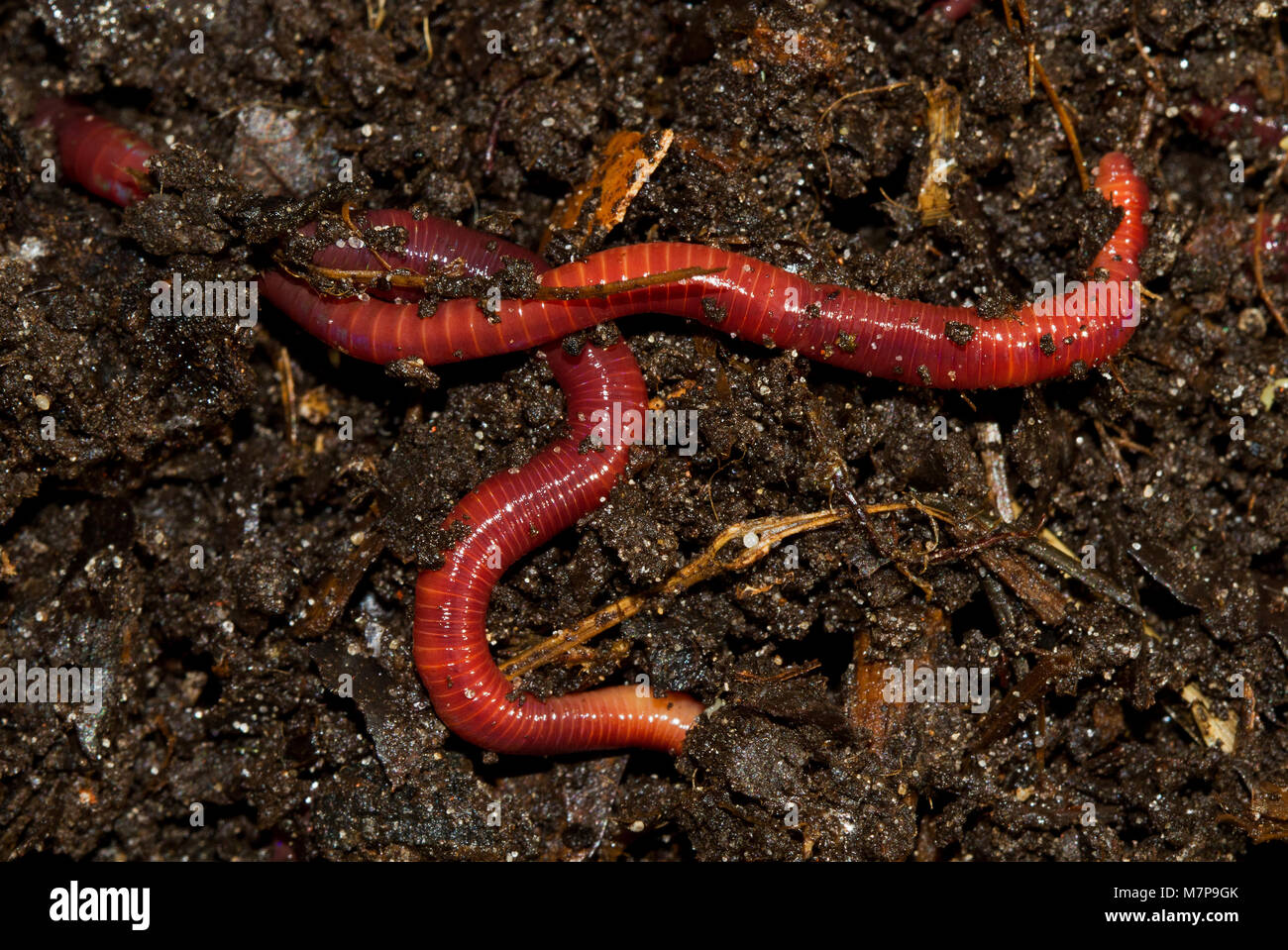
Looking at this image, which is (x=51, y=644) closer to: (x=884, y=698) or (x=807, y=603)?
(x=807, y=603)

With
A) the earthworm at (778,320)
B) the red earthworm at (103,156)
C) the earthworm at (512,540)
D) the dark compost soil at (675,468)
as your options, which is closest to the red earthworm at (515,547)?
the earthworm at (512,540)

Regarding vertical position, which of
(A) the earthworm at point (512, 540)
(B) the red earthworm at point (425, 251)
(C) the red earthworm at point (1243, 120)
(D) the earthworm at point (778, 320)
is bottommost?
(A) the earthworm at point (512, 540)

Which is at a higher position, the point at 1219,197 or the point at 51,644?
the point at 1219,197

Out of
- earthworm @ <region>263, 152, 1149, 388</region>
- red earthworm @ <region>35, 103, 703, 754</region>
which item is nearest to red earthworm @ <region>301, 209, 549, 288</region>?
red earthworm @ <region>35, 103, 703, 754</region>

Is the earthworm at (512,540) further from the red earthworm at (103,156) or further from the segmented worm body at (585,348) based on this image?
the red earthworm at (103,156)

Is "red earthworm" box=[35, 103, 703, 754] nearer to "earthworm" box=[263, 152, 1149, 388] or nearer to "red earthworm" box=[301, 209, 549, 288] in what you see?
"red earthworm" box=[301, 209, 549, 288]

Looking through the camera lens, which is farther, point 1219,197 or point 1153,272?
point 1219,197
